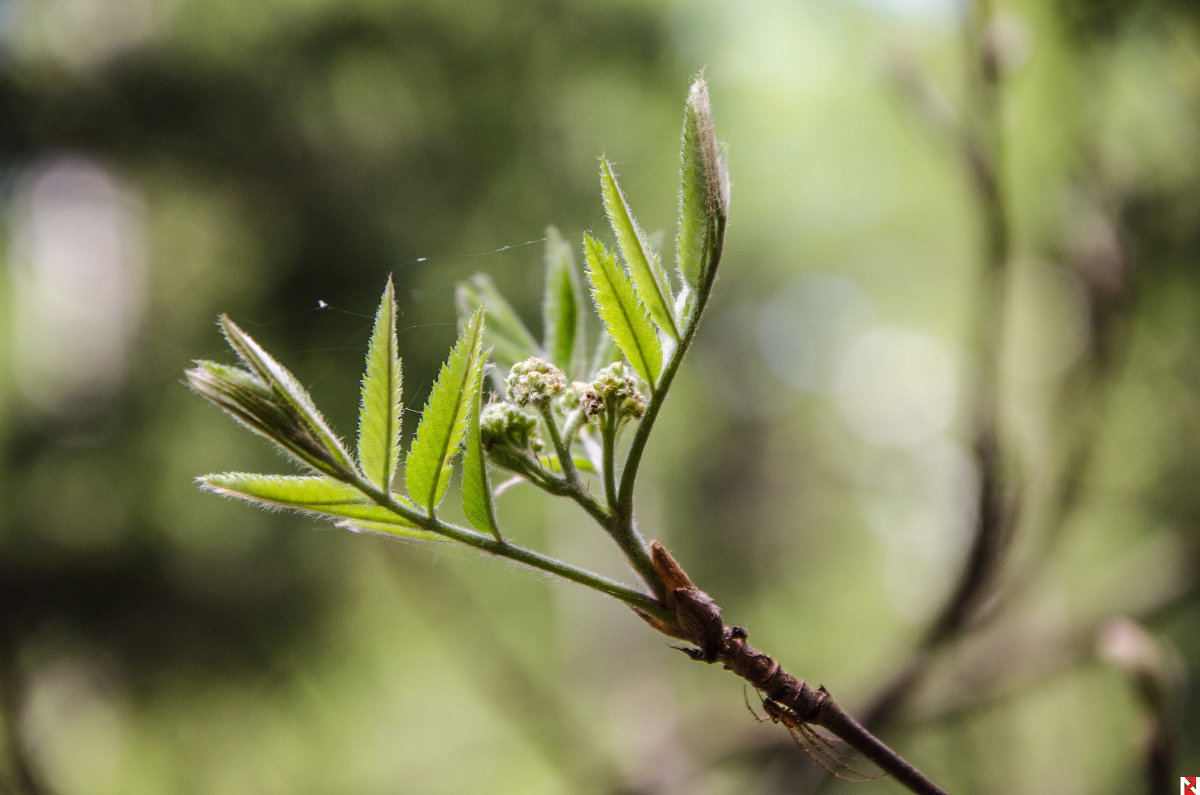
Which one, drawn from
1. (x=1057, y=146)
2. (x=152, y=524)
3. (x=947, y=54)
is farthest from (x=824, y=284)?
(x=152, y=524)

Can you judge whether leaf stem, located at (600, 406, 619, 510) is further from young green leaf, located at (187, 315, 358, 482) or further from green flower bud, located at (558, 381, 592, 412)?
young green leaf, located at (187, 315, 358, 482)

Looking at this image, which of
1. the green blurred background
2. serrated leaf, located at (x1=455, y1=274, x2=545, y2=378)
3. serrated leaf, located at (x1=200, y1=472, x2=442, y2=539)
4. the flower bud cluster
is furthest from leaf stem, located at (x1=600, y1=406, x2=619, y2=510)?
the green blurred background

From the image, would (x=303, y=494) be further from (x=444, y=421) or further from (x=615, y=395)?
(x=615, y=395)

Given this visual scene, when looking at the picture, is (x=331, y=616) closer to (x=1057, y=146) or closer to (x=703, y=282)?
(x=703, y=282)

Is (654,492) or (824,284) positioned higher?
(824,284)

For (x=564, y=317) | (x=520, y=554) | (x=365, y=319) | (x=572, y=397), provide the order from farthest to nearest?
(x=365, y=319) < (x=564, y=317) < (x=572, y=397) < (x=520, y=554)

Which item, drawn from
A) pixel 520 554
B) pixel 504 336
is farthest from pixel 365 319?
pixel 520 554

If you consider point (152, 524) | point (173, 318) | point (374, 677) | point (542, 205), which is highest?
point (173, 318)
